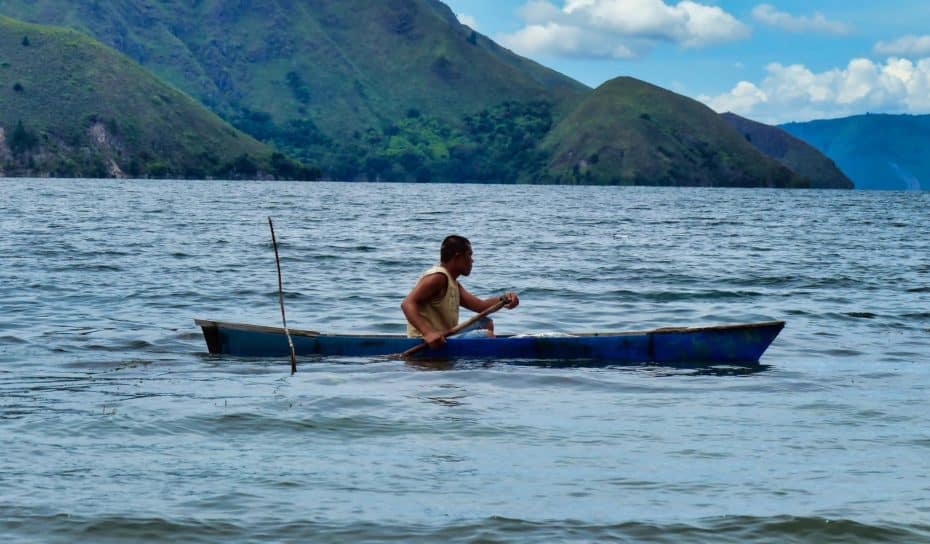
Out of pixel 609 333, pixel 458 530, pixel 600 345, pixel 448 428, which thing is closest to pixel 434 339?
pixel 600 345

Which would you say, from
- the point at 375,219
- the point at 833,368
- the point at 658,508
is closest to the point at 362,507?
the point at 658,508

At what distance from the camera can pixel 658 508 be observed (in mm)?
7848

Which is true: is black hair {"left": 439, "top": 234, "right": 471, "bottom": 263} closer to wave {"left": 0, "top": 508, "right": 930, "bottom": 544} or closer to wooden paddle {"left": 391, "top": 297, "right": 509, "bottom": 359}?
wooden paddle {"left": 391, "top": 297, "right": 509, "bottom": 359}

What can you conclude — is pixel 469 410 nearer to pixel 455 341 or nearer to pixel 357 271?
pixel 455 341

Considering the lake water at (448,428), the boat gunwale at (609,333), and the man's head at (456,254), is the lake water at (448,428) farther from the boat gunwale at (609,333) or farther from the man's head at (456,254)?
the man's head at (456,254)

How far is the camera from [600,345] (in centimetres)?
1489

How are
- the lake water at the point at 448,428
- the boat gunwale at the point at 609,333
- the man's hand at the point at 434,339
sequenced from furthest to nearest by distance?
the boat gunwale at the point at 609,333 < the man's hand at the point at 434,339 < the lake water at the point at 448,428

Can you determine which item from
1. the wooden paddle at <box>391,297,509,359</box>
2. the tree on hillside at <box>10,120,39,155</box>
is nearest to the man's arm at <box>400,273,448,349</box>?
the wooden paddle at <box>391,297,509,359</box>

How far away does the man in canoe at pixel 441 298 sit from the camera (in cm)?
1427

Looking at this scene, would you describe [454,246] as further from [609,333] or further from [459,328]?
[609,333]

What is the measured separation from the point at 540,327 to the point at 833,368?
6.28m

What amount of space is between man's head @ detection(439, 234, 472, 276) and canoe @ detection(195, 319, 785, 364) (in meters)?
0.96

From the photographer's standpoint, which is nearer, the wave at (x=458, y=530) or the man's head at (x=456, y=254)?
the wave at (x=458, y=530)

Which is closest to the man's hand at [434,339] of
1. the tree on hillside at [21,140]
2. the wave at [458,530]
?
the wave at [458,530]
